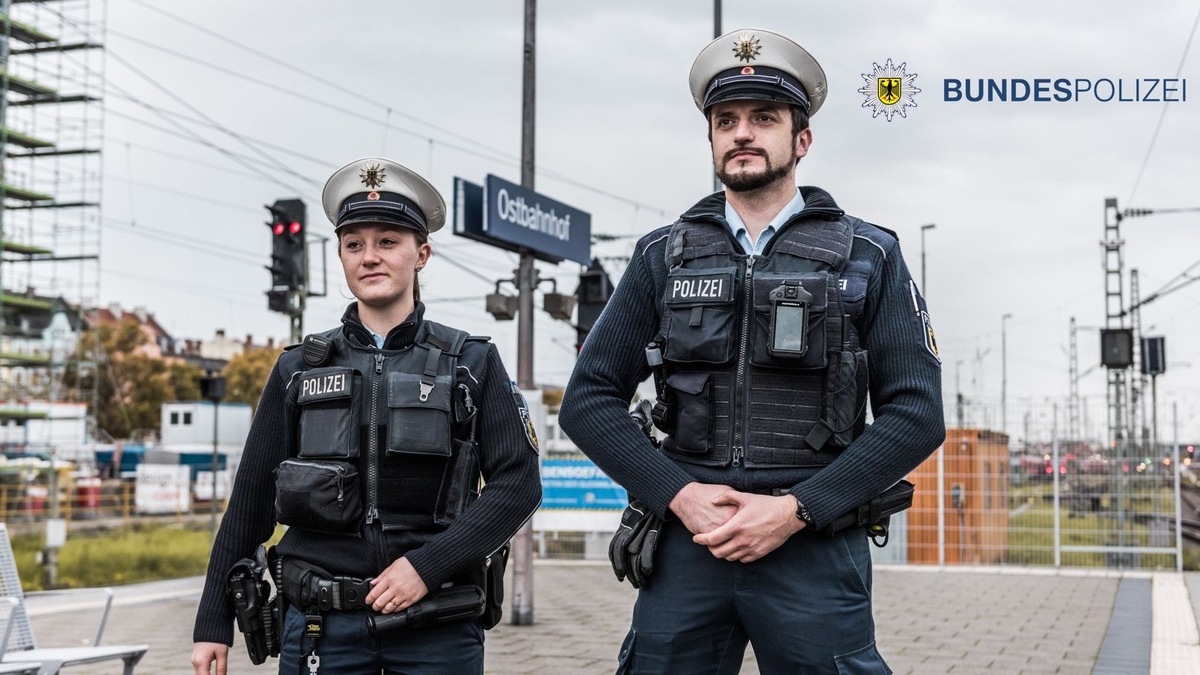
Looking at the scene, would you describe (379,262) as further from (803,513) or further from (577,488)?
(577,488)

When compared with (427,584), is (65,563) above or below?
below

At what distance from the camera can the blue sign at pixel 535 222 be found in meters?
10.1

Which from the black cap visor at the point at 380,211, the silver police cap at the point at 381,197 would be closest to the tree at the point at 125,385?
the silver police cap at the point at 381,197

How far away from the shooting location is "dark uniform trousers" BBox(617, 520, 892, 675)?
113 inches

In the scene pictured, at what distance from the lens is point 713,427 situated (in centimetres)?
297

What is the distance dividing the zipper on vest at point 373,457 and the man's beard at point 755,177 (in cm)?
97

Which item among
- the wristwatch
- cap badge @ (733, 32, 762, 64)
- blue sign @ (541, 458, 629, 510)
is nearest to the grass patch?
blue sign @ (541, 458, 629, 510)

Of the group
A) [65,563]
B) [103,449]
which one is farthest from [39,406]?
[65,563]

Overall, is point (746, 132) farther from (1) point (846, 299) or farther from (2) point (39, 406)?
(2) point (39, 406)

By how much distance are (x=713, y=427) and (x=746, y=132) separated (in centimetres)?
67

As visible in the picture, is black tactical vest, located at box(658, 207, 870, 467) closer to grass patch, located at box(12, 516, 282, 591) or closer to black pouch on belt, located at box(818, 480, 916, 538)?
black pouch on belt, located at box(818, 480, 916, 538)

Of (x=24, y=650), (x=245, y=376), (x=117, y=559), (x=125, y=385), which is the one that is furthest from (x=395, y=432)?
(x=245, y=376)

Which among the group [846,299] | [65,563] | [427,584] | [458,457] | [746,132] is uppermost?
[746,132]

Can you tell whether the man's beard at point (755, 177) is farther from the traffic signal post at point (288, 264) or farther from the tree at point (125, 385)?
the tree at point (125, 385)
